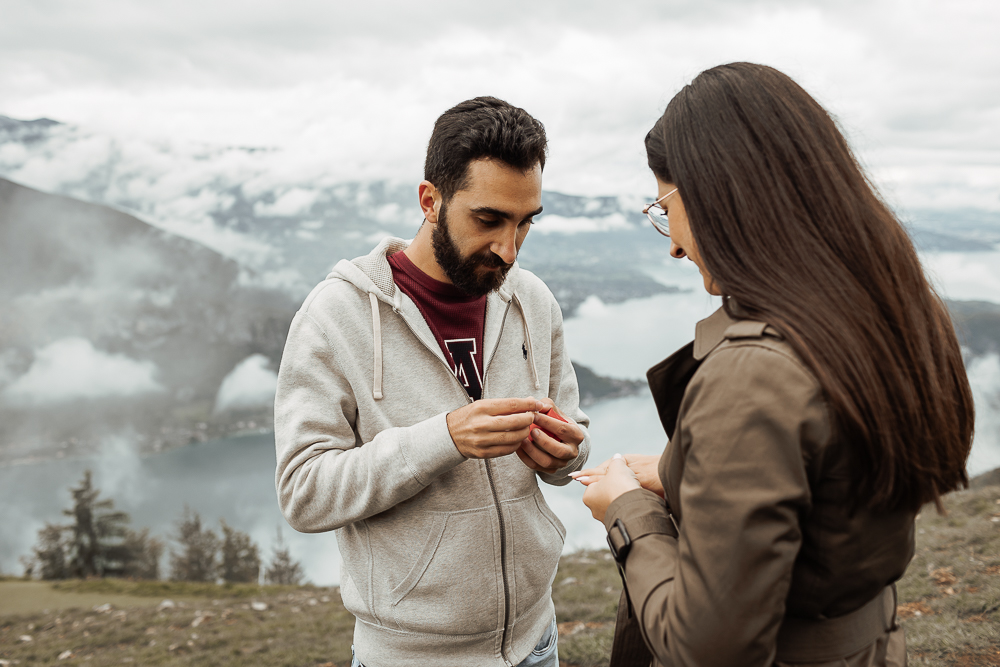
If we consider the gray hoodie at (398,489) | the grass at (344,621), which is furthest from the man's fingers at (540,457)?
the grass at (344,621)

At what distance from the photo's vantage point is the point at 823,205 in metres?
1.57

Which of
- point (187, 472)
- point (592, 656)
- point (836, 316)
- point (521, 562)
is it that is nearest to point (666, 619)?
point (836, 316)

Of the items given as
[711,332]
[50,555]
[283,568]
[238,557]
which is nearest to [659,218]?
[711,332]

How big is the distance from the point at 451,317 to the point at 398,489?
2.97 ft

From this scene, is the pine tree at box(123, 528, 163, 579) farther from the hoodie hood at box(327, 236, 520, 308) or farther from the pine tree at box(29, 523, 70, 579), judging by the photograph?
the hoodie hood at box(327, 236, 520, 308)

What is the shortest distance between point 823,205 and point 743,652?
1.11m

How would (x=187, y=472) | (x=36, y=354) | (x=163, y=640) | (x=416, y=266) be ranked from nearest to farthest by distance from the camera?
(x=416, y=266), (x=163, y=640), (x=187, y=472), (x=36, y=354)

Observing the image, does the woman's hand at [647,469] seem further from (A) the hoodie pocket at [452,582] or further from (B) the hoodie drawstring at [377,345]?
(B) the hoodie drawstring at [377,345]

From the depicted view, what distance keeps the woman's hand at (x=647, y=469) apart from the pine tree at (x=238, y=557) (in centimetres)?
5361

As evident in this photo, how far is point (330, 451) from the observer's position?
96.8 inches

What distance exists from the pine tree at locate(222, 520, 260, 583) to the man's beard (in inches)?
2086

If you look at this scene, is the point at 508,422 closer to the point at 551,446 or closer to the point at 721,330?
the point at 551,446

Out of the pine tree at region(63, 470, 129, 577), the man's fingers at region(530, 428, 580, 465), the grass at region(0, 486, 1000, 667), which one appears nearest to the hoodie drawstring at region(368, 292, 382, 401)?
the man's fingers at region(530, 428, 580, 465)

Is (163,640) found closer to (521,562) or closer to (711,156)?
(521,562)
